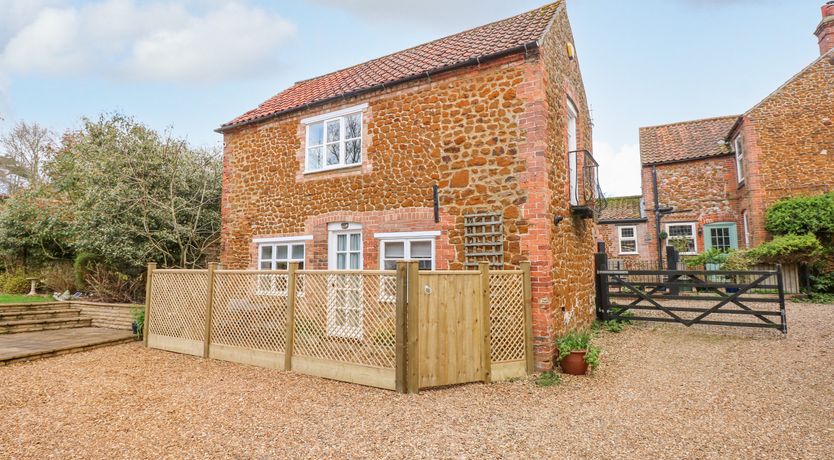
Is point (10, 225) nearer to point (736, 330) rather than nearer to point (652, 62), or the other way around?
point (652, 62)

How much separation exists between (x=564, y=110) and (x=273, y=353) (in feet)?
25.2

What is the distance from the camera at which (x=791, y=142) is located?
619 inches

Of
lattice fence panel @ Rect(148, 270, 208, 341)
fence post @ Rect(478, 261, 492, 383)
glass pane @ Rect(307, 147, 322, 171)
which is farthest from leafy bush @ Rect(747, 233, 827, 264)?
lattice fence panel @ Rect(148, 270, 208, 341)

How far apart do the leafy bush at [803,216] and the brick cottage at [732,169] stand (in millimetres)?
593

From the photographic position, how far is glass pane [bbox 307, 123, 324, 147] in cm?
1039

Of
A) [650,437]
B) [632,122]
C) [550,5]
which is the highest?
[632,122]

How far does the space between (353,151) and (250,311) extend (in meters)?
4.41

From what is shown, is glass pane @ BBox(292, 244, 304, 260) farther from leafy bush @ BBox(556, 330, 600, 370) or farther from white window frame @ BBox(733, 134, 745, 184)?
white window frame @ BBox(733, 134, 745, 184)

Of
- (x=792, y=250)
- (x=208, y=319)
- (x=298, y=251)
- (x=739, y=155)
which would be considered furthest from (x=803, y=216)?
(x=208, y=319)

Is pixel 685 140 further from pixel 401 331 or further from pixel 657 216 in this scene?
pixel 401 331

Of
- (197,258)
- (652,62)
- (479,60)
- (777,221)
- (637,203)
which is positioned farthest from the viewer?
(637,203)

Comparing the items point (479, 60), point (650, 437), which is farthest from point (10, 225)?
point (650, 437)

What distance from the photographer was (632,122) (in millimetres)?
22891

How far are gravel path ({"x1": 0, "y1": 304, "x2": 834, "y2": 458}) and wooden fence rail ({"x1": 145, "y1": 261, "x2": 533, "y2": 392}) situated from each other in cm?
31
